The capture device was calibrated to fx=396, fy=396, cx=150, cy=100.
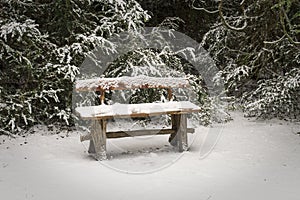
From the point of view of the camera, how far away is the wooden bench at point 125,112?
4965 mm

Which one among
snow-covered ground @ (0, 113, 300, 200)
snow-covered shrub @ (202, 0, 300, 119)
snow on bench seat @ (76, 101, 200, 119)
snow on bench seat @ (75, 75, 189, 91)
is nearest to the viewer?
snow-covered ground @ (0, 113, 300, 200)

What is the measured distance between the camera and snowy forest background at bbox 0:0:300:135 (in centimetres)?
638

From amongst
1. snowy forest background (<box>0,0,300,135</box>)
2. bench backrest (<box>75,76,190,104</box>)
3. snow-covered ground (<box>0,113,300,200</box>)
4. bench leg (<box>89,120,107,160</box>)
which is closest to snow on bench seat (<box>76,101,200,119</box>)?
bench leg (<box>89,120,107,160</box>)

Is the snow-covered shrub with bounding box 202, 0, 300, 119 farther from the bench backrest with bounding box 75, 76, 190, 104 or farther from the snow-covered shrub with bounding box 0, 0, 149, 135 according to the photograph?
the snow-covered shrub with bounding box 0, 0, 149, 135

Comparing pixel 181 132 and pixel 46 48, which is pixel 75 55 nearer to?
pixel 46 48

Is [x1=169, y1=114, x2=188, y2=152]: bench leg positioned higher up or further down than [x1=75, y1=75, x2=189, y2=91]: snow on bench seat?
further down

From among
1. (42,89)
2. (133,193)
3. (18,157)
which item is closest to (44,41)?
(42,89)

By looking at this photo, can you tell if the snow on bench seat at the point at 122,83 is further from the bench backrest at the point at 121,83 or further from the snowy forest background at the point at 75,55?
the snowy forest background at the point at 75,55

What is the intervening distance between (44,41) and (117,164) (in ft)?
9.51

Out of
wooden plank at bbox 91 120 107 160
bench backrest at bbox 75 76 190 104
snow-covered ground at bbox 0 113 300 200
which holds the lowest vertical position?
snow-covered ground at bbox 0 113 300 200

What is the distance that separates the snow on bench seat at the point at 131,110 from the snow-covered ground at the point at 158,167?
0.58 metres

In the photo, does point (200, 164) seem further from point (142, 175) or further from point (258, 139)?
point (258, 139)

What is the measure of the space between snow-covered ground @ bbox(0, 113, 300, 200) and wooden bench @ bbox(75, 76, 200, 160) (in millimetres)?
227

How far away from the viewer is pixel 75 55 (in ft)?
21.8
